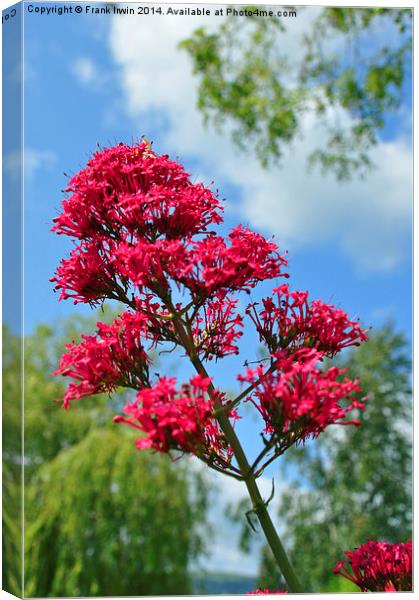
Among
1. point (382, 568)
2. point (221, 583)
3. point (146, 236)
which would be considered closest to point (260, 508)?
point (382, 568)

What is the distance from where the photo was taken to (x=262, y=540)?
1166 cm

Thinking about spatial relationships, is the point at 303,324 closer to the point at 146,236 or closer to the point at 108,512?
the point at 146,236

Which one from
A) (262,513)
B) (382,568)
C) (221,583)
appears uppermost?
(262,513)

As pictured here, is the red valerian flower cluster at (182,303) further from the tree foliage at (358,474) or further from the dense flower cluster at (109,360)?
the tree foliage at (358,474)

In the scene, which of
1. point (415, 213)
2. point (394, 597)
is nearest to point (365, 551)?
point (394, 597)

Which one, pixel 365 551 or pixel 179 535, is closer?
pixel 365 551

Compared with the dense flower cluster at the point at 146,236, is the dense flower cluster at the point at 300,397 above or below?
→ below

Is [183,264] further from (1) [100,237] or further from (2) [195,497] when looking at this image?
(2) [195,497]

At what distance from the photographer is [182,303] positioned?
193 centimetres

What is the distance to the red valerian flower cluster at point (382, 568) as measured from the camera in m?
2.11

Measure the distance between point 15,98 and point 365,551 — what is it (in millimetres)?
2926

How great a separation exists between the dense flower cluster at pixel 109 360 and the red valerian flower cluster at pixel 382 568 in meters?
0.83

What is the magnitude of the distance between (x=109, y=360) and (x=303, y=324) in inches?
20.6

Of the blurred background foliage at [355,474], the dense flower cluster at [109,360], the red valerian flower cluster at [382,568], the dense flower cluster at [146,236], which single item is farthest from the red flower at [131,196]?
the blurred background foliage at [355,474]
